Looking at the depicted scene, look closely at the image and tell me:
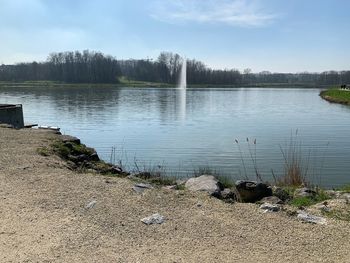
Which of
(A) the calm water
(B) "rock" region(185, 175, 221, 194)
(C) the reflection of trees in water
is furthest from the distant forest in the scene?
(B) "rock" region(185, 175, 221, 194)

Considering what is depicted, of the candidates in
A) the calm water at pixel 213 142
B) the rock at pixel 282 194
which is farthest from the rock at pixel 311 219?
the calm water at pixel 213 142

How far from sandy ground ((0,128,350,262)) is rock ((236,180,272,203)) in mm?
984

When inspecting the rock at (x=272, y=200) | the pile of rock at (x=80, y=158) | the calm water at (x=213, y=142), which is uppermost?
the rock at (x=272, y=200)

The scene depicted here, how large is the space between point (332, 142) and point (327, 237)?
52.0 ft

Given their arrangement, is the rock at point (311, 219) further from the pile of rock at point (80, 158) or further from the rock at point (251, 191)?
the pile of rock at point (80, 158)

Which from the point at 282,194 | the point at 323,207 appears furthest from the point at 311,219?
the point at 282,194

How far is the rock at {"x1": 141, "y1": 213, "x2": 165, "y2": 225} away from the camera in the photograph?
6.25m

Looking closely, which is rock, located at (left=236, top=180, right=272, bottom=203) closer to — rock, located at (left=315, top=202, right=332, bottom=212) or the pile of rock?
rock, located at (left=315, top=202, right=332, bottom=212)

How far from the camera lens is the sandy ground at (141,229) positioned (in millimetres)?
5137

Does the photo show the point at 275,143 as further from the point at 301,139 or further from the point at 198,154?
the point at 198,154

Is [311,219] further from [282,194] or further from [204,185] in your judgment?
[204,185]

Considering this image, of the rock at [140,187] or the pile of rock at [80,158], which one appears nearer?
the rock at [140,187]

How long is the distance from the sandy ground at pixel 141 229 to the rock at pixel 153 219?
0.08 metres

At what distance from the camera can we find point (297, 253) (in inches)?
206
